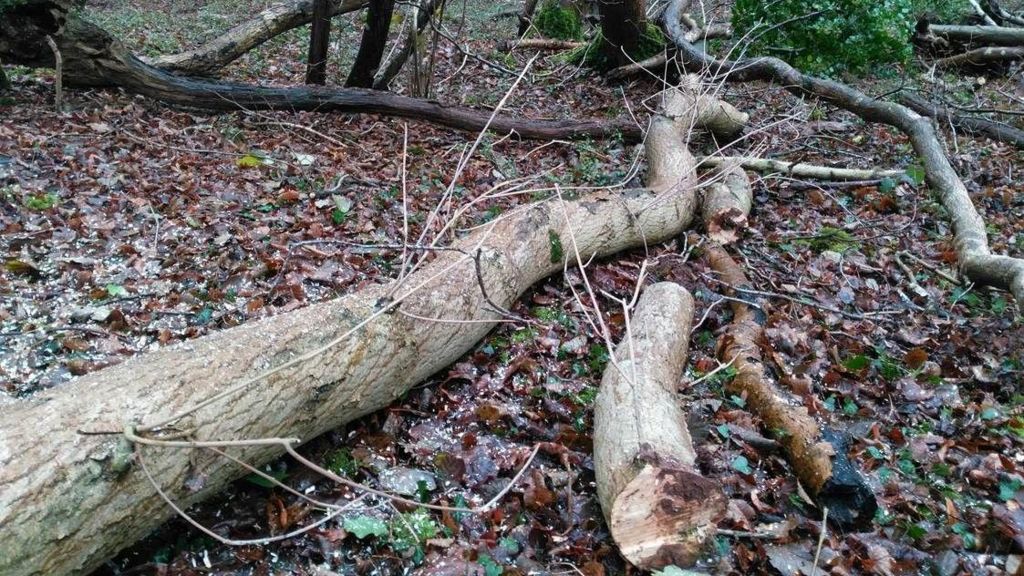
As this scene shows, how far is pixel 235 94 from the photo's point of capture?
6.27 metres

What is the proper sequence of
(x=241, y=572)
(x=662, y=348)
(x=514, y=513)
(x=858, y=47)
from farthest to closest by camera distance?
(x=858, y=47), (x=662, y=348), (x=514, y=513), (x=241, y=572)

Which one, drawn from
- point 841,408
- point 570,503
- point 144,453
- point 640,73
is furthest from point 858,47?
point 144,453

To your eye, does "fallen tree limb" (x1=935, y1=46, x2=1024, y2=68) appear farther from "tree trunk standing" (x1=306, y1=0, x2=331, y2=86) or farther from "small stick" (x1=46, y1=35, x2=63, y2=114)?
"small stick" (x1=46, y1=35, x2=63, y2=114)

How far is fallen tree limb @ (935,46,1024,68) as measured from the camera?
840 centimetres

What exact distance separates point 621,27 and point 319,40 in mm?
Result: 3820

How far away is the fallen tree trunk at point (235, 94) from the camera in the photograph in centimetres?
588

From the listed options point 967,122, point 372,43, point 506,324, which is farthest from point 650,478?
point 967,122

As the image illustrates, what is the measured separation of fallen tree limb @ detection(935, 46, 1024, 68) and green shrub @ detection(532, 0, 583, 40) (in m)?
5.22

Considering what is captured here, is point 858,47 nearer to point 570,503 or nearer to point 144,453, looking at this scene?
point 570,503

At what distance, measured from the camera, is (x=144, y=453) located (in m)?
2.06

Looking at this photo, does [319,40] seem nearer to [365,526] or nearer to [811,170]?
[811,170]

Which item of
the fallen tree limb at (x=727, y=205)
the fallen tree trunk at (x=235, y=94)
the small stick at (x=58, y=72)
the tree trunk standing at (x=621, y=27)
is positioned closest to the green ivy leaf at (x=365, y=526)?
the fallen tree limb at (x=727, y=205)

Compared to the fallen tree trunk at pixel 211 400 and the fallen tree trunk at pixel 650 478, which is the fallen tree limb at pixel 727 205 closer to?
the fallen tree trunk at pixel 211 400

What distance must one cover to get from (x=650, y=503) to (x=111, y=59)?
642 centimetres
